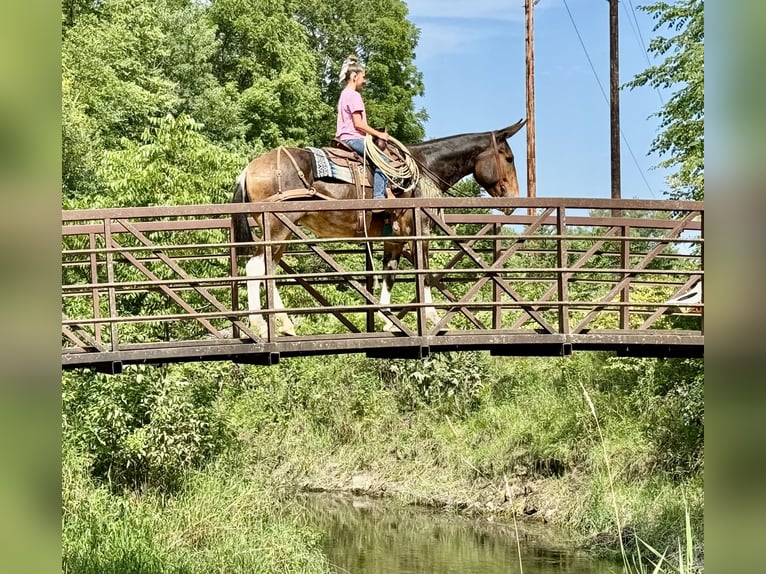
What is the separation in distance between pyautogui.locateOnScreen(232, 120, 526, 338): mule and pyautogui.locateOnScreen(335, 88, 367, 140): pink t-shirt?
1.35 ft

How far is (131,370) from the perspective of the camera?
1173 cm

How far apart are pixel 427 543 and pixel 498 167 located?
20.5 ft

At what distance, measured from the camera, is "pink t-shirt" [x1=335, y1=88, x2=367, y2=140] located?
8383 mm

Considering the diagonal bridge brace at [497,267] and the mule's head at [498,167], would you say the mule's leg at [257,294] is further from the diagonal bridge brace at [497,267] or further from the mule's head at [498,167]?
the mule's head at [498,167]

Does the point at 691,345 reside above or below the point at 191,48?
below

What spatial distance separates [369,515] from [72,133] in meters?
9.83

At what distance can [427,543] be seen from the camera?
43.4 ft

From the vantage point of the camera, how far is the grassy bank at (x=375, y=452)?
36.2ft

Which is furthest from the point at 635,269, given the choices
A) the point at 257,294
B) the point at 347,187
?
the point at 257,294

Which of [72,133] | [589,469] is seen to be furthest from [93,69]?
[589,469]

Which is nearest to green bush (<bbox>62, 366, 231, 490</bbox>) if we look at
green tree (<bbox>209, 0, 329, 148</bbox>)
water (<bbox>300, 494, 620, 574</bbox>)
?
water (<bbox>300, 494, 620, 574</bbox>)

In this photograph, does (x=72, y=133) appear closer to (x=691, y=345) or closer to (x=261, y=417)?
(x=261, y=417)

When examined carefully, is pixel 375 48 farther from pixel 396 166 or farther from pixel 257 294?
pixel 257 294

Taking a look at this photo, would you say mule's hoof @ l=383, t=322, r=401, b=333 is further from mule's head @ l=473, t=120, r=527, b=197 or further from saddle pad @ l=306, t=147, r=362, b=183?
mule's head @ l=473, t=120, r=527, b=197
